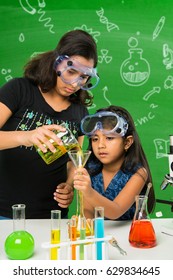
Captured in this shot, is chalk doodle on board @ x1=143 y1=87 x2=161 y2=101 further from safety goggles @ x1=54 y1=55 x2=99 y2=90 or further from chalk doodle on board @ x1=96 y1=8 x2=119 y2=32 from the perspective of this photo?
safety goggles @ x1=54 y1=55 x2=99 y2=90

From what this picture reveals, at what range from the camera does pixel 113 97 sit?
3.05 metres

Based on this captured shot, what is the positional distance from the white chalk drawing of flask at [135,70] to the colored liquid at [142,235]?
190 cm

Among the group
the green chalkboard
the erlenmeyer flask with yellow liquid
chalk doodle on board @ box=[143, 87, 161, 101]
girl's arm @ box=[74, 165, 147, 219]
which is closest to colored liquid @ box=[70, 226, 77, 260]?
the erlenmeyer flask with yellow liquid

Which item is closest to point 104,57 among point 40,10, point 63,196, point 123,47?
point 123,47

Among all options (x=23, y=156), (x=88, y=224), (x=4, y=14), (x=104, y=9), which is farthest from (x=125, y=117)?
(x=4, y=14)

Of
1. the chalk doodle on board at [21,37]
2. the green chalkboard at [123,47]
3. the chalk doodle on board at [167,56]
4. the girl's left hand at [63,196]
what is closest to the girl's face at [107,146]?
the girl's left hand at [63,196]

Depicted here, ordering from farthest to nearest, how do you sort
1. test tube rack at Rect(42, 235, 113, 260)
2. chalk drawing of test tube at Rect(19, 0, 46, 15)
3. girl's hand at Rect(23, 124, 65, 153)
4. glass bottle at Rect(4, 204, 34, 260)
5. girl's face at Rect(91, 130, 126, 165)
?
chalk drawing of test tube at Rect(19, 0, 46, 15) → girl's face at Rect(91, 130, 126, 165) → girl's hand at Rect(23, 124, 65, 153) → glass bottle at Rect(4, 204, 34, 260) → test tube rack at Rect(42, 235, 113, 260)

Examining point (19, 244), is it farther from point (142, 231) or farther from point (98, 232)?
point (142, 231)

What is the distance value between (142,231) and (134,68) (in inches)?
77.3

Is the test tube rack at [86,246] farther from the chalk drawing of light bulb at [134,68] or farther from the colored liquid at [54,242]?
the chalk drawing of light bulb at [134,68]

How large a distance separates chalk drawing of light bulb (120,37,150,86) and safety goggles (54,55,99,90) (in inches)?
55.5

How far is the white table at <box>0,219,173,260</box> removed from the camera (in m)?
1.22

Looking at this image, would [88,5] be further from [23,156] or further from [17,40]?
[23,156]

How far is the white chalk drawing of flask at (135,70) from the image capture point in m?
3.04
